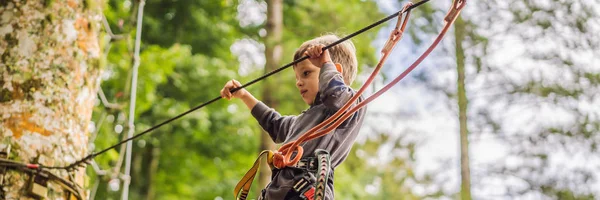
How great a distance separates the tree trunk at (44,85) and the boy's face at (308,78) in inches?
34.4

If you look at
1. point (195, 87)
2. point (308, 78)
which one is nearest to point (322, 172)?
point (308, 78)

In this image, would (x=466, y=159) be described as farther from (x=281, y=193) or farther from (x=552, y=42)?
(x=281, y=193)

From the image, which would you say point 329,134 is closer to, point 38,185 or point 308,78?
point 308,78

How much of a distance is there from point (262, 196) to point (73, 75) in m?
0.94

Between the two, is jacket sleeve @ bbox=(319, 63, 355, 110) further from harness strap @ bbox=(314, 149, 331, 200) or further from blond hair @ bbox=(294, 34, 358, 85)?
blond hair @ bbox=(294, 34, 358, 85)

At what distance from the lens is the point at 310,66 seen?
2170 mm

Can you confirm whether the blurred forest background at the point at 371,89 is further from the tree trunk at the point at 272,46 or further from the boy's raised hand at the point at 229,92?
the boy's raised hand at the point at 229,92

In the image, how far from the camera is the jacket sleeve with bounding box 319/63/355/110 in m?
1.96

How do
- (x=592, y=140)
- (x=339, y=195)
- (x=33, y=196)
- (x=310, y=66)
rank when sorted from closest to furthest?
(x=310, y=66)
(x=33, y=196)
(x=592, y=140)
(x=339, y=195)

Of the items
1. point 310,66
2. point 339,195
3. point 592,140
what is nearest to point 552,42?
point 592,140

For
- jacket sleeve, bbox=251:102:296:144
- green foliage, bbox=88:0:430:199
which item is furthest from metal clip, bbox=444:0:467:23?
green foliage, bbox=88:0:430:199

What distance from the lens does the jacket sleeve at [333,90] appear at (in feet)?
6.42

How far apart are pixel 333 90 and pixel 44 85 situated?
109 cm

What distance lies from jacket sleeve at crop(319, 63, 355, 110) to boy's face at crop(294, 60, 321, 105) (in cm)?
17
